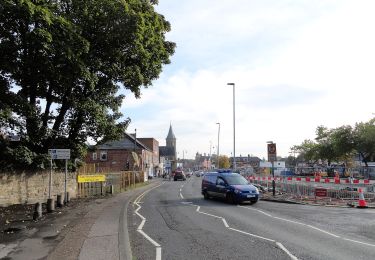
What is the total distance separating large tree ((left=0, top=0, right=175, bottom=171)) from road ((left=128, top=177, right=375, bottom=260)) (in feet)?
27.6

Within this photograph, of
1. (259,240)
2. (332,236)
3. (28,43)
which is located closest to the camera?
(259,240)

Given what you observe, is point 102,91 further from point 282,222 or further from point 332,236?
point 332,236

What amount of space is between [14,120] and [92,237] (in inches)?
529

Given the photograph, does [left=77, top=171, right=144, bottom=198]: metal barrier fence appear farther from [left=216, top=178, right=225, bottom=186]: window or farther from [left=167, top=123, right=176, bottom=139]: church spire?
[left=167, top=123, right=176, bottom=139]: church spire

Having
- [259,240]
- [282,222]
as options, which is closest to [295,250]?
[259,240]

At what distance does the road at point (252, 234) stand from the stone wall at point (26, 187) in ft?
21.7

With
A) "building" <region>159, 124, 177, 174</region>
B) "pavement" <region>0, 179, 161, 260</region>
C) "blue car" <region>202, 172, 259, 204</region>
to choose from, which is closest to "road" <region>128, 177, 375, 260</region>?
"pavement" <region>0, 179, 161, 260</region>

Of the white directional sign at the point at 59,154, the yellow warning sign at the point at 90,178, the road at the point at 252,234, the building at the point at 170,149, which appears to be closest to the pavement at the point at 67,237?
the road at the point at 252,234

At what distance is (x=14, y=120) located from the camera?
2303cm

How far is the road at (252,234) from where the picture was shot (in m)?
9.95

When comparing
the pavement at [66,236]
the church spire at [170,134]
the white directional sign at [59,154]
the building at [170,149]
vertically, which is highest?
the church spire at [170,134]

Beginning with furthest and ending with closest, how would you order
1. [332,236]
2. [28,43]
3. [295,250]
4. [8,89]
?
[8,89], [28,43], [332,236], [295,250]

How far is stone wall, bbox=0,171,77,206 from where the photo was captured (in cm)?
2105

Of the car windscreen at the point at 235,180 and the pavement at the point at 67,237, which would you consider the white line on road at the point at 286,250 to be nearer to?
the pavement at the point at 67,237
